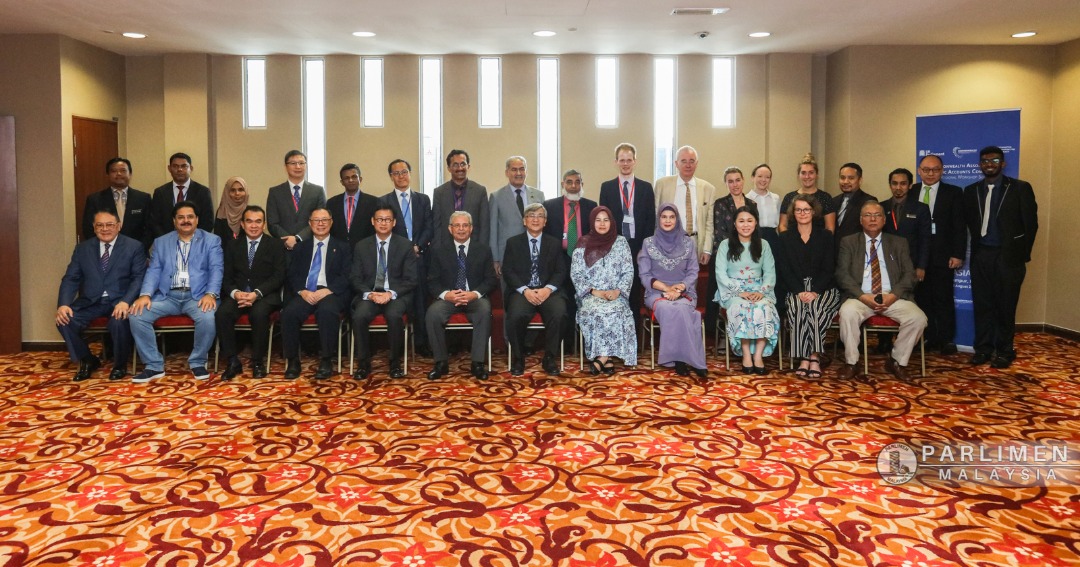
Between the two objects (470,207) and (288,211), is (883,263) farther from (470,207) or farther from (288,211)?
(288,211)

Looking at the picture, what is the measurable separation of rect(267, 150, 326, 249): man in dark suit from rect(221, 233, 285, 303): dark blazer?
503 millimetres

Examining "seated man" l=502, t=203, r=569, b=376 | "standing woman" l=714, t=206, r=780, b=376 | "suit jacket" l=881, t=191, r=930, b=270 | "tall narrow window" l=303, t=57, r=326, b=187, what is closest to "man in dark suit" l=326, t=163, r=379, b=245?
"seated man" l=502, t=203, r=569, b=376

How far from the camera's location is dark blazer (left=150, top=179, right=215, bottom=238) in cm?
687

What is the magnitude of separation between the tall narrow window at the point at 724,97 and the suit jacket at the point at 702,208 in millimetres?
2279

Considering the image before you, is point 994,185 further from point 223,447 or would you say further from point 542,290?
point 223,447

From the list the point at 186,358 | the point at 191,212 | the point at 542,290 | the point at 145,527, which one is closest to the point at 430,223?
the point at 542,290

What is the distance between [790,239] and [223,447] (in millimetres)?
4650

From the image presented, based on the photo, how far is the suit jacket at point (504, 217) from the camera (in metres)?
6.76

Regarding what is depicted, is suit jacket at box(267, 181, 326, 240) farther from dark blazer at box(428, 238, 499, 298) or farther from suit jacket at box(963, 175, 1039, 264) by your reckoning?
suit jacket at box(963, 175, 1039, 264)

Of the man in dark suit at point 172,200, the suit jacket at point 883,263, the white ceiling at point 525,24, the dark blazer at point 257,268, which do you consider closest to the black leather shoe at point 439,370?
the dark blazer at point 257,268

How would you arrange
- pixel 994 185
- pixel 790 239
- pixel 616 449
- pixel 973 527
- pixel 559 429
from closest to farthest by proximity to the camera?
pixel 973 527 → pixel 616 449 → pixel 559 429 → pixel 790 239 → pixel 994 185

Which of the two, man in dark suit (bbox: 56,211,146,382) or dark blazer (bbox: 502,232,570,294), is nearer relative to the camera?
man in dark suit (bbox: 56,211,146,382)

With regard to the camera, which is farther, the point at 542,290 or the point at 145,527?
the point at 542,290

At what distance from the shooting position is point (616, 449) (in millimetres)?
4074
